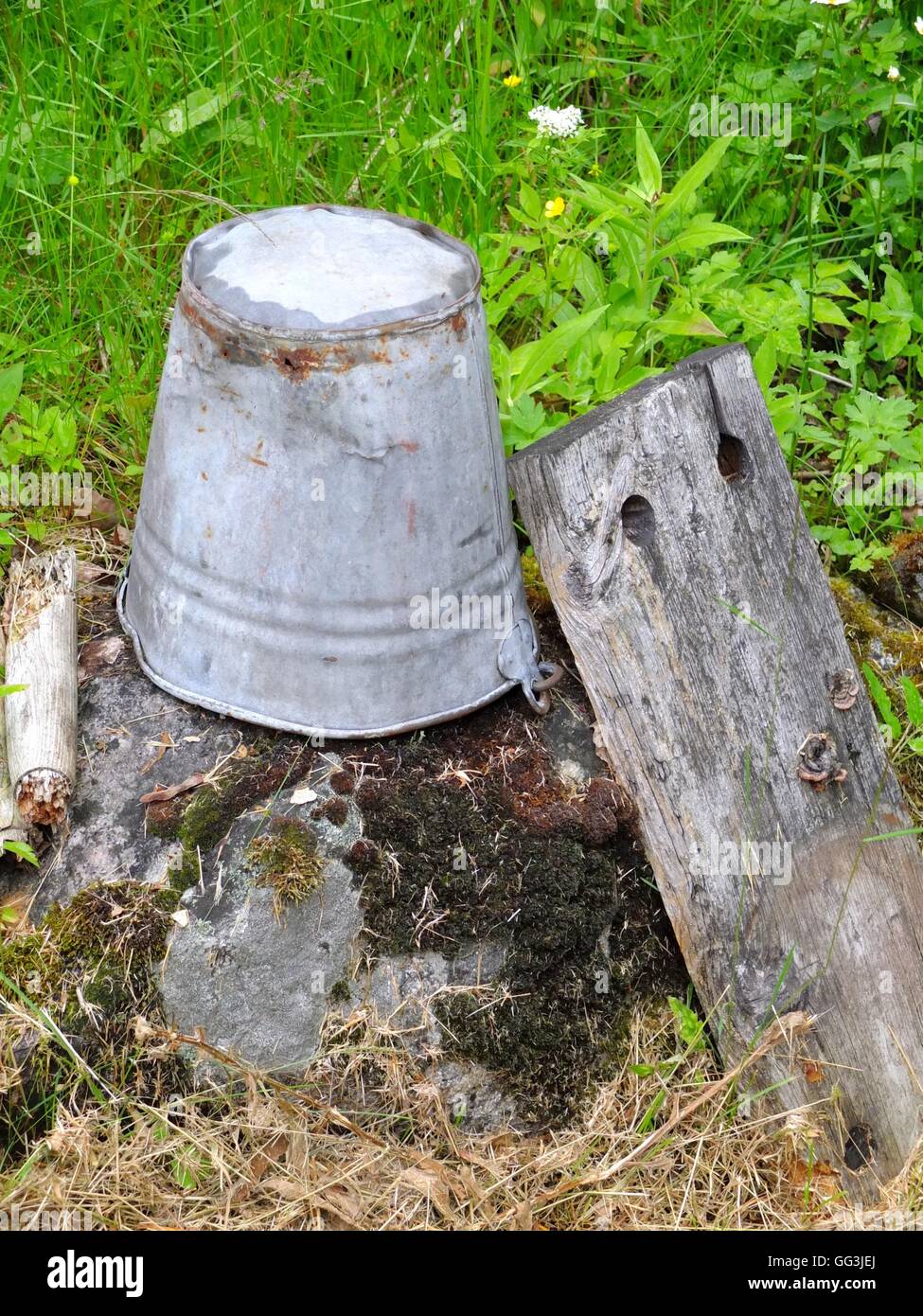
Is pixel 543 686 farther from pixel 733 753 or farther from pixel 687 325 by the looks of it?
pixel 687 325

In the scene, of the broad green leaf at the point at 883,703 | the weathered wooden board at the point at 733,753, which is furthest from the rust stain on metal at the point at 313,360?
the broad green leaf at the point at 883,703

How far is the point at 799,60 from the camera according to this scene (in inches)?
152

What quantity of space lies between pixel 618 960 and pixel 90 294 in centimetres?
231

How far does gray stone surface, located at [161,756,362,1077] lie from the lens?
2318 millimetres

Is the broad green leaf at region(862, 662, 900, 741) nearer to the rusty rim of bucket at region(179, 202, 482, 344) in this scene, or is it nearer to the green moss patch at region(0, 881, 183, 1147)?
the rusty rim of bucket at region(179, 202, 482, 344)

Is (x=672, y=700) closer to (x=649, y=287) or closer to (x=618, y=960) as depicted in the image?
(x=618, y=960)

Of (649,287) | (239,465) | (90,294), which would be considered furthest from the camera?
(90,294)

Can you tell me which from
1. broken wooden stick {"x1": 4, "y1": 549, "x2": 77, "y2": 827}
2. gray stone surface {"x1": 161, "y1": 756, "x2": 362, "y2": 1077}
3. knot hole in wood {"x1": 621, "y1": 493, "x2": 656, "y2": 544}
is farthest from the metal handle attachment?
broken wooden stick {"x1": 4, "y1": 549, "x2": 77, "y2": 827}

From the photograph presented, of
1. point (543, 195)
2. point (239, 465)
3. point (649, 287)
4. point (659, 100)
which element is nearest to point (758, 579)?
point (649, 287)

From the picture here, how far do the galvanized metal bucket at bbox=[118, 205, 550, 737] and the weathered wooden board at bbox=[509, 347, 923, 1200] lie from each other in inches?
7.7

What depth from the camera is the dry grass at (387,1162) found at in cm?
219

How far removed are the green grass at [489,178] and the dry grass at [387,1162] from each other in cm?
153

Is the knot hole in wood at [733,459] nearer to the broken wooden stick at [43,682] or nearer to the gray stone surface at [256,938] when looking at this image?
the gray stone surface at [256,938]

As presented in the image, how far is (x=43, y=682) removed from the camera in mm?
2615
